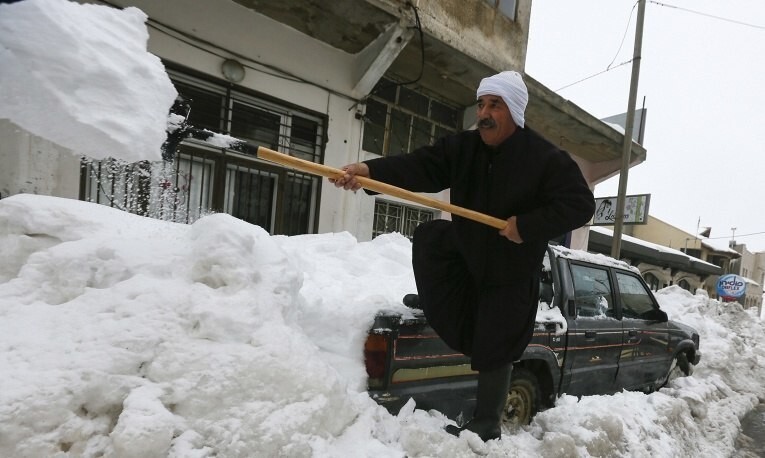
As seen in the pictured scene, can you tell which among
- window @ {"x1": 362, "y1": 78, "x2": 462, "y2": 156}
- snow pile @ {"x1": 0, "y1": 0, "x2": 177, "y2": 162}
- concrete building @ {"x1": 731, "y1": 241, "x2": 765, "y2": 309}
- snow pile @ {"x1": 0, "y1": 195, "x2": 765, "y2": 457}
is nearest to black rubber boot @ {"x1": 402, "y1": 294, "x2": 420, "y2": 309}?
snow pile @ {"x1": 0, "y1": 195, "x2": 765, "y2": 457}

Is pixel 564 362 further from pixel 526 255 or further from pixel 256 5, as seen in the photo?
pixel 256 5

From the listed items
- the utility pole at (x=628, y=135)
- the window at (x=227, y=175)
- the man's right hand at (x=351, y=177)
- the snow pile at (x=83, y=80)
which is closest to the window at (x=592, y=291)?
the man's right hand at (x=351, y=177)

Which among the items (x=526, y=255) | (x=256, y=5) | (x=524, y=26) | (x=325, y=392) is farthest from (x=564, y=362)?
(x=524, y=26)

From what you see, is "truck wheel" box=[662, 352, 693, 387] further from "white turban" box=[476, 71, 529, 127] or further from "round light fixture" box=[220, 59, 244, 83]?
"round light fixture" box=[220, 59, 244, 83]

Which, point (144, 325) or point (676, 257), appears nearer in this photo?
point (144, 325)

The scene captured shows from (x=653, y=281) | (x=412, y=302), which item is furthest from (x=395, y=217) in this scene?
(x=653, y=281)

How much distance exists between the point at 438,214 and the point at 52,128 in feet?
25.2

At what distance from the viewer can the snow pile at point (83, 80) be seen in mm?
1715

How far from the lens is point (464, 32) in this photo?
739 centimetres

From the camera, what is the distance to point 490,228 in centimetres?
231

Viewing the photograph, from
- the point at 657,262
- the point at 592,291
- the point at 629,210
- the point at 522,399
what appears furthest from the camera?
the point at 657,262

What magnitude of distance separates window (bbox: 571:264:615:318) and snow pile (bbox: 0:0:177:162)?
3.44 meters

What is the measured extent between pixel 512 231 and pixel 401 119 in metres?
6.56

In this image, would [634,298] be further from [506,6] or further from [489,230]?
[506,6]
